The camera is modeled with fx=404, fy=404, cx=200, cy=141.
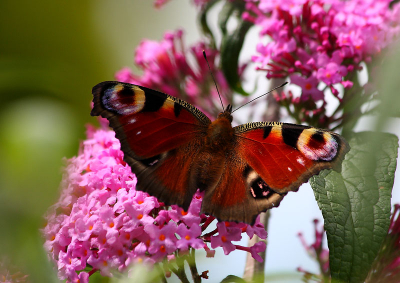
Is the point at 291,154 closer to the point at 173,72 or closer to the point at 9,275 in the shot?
the point at 9,275

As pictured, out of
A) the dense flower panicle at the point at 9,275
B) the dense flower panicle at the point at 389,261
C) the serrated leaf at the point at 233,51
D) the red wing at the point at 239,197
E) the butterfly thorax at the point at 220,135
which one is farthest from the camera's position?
the serrated leaf at the point at 233,51

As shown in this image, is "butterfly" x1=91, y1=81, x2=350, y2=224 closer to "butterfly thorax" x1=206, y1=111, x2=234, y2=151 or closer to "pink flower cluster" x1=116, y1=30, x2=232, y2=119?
"butterfly thorax" x1=206, y1=111, x2=234, y2=151

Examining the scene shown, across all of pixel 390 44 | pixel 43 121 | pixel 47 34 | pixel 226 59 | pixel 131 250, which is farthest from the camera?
pixel 47 34

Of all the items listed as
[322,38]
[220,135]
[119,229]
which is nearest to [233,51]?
[322,38]

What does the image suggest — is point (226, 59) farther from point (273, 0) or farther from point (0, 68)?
point (0, 68)

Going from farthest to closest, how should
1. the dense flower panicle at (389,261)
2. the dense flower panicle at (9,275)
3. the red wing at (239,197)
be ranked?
the dense flower panicle at (389,261), the red wing at (239,197), the dense flower panicle at (9,275)

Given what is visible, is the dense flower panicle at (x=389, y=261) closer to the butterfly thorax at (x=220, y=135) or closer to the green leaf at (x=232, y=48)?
the butterfly thorax at (x=220, y=135)

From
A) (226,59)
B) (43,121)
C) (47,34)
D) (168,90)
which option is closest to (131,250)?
(43,121)

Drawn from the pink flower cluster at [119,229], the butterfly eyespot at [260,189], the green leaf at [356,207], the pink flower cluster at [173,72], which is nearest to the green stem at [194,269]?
the pink flower cluster at [119,229]

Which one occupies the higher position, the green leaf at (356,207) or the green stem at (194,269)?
the green leaf at (356,207)
